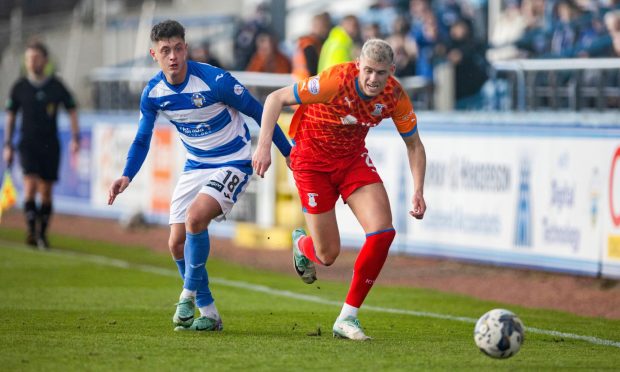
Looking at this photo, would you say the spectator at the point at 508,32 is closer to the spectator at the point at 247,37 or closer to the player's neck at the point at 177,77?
the spectator at the point at 247,37

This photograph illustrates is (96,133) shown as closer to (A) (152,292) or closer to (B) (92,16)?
(B) (92,16)

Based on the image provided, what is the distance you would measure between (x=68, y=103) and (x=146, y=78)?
6.04 metres

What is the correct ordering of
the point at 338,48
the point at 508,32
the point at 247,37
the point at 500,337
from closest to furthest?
1. the point at 500,337
2. the point at 338,48
3. the point at 508,32
4. the point at 247,37

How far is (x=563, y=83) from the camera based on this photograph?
15.0 m

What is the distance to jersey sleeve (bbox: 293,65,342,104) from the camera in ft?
27.4

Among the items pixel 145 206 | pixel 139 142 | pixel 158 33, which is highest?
pixel 158 33

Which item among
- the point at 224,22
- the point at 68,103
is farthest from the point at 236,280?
the point at 224,22

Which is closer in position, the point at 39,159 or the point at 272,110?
the point at 272,110

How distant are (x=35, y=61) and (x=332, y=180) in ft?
27.9

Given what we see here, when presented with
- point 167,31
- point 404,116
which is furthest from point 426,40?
point 167,31

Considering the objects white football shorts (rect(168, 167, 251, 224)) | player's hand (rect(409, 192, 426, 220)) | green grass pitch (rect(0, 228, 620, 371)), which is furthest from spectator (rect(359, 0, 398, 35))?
player's hand (rect(409, 192, 426, 220))

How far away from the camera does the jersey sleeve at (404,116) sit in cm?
845

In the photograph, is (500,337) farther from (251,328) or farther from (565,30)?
(565,30)

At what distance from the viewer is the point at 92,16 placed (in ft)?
95.8
